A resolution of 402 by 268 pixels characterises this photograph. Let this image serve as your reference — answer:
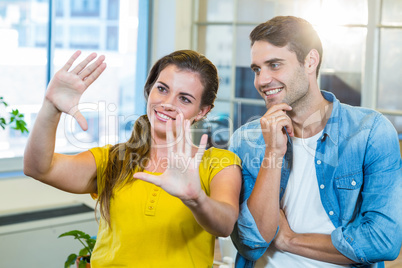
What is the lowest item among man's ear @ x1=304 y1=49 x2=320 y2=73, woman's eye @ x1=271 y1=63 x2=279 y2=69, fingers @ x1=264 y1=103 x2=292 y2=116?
fingers @ x1=264 y1=103 x2=292 y2=116

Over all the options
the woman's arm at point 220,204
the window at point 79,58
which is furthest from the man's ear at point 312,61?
the window at point 79,58

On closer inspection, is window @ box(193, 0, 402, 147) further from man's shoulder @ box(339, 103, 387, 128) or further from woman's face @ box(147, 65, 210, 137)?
woman's face @ box(147, 65, 210, 137)

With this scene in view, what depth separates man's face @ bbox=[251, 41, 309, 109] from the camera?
65.8 inches

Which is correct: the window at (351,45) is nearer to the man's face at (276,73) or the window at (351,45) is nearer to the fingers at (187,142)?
the man's face at (276,73)

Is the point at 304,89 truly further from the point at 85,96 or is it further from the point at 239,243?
the point at 85,96

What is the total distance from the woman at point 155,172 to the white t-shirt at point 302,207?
24 centimetres

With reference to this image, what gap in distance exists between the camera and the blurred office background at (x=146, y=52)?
327cm

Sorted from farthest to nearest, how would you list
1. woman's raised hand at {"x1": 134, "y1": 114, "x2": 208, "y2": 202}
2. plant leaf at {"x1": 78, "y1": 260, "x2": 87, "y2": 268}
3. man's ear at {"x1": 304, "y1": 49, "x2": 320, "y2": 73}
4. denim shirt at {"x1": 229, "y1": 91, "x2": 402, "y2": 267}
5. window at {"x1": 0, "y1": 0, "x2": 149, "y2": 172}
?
window at {"x1": 0, "y1": 0, "x2": 149, "y2": 172} < plant leaf at {"x1": 78, "y1": 260, "x2": 87, "y2": 268} < man's ear at {"x1": 304, "y1": 49, "x2": 320, "y2": 73} < denim shirt at {"x1": 229, "y1": 91, "x2": 402, "y2": 267} < woman's raised hand at {"x1": 134, "y1": 114, "x2": 208, "y2": 202}

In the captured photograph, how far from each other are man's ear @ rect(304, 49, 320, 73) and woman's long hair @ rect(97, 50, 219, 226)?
33cm

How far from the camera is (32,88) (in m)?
3.71

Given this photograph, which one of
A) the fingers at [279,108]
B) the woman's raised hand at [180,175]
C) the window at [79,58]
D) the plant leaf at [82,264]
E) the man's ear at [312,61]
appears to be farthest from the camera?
the window at [79,58]

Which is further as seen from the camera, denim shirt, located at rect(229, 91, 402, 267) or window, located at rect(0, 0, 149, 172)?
window, located at rect(0, 0, 149, 172)

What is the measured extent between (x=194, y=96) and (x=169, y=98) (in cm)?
8

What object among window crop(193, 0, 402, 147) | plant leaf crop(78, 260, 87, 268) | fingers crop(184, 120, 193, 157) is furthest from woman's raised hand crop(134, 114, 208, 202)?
window crop(193, 0, 402, 147)
